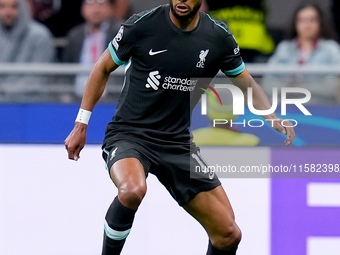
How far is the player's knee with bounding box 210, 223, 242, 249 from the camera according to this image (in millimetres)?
3947

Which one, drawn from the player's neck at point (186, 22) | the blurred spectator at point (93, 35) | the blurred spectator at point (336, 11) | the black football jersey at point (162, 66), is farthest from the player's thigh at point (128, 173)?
the blurred spectator at point (336, 11)

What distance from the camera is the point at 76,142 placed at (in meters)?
3.79

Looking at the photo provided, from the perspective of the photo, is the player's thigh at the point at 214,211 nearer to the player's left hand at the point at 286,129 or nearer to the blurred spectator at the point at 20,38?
the player's left hand at the point at 286,129

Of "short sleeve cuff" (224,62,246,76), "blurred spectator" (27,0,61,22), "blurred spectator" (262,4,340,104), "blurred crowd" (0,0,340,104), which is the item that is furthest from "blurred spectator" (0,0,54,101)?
"short sleeve cuff" (224,62,246,76)

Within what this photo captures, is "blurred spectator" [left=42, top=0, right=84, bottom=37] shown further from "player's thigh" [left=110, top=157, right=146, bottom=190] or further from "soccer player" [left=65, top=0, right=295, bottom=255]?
"player's thigh" [left=110, top=157, right=146, bottom=190]

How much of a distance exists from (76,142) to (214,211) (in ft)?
3.25

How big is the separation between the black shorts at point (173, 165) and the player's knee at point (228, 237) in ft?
0.97

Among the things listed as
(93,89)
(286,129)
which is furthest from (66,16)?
(286,129)

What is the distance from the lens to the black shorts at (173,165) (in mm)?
3801

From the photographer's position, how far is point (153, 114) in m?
3.87

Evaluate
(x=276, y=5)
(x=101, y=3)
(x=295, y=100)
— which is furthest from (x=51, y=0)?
(x=295, y=100)

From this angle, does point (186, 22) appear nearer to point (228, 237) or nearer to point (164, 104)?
point (164, 104)

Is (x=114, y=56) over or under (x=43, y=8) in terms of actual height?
under

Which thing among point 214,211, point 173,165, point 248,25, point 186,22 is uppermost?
point 248,25
